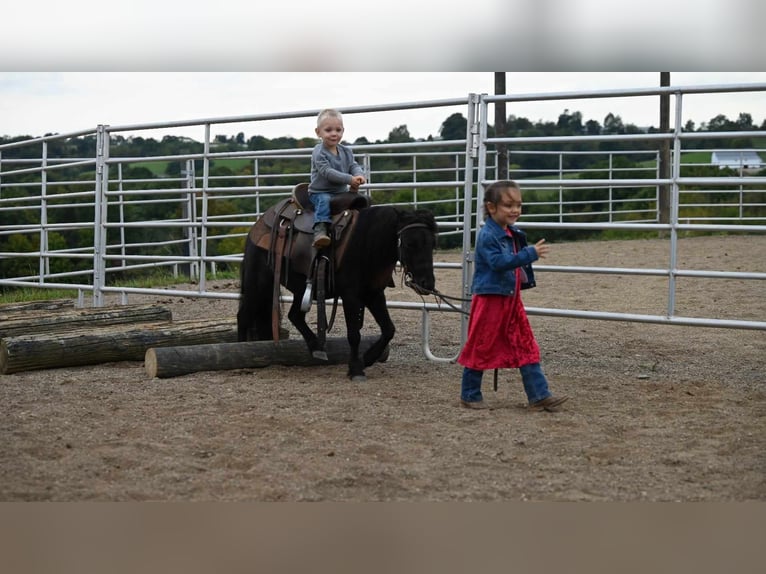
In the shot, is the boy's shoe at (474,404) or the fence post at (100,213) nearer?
the boy's shoe at (474,404)

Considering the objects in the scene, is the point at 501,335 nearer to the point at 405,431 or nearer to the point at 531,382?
the point at 531,382

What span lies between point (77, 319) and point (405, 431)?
3031mm

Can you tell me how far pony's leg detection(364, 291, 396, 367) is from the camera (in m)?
4.89

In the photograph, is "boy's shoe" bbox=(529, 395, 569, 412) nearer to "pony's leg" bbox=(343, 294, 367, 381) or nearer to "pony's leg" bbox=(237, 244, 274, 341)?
"pony's leg" bbox=(343, 294, 367, 381)

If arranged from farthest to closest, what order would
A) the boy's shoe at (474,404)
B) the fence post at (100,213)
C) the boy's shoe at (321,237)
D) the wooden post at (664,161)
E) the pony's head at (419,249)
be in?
the wooden post at (664,161)
the fence post at (100,213)
the boy's shoe at (321,237)
the pony's head at (419,249)
the boy's shoe at (474,404)

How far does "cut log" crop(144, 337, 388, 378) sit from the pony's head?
2.90ft

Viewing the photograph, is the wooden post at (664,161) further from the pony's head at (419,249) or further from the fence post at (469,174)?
the pony's head at (419,249)

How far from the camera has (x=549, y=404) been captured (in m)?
3.99

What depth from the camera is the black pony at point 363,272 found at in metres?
4.45

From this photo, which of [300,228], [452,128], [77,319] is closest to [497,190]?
[300,228]

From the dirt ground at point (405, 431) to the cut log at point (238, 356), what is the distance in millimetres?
67

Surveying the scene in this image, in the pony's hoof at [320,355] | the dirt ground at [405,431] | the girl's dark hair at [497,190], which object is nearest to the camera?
the dirt ground at [405,431]

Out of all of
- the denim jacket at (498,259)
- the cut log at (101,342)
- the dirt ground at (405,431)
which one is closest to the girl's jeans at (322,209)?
the dirt ground at (405,431)

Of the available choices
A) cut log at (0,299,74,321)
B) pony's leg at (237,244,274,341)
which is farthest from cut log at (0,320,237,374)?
cut log at (0,299,74,321)
